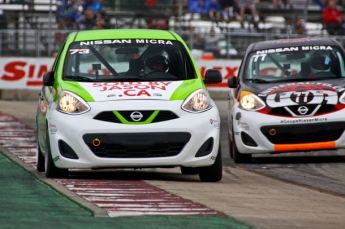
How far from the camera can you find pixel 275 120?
519 inches

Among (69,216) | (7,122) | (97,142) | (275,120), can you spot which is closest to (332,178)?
(275,120)

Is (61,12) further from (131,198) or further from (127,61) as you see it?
(131,198)

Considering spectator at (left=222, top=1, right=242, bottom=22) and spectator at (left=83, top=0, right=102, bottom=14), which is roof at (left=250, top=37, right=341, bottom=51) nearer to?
spectator at (left=83, top=0, right=102, bottom=14)

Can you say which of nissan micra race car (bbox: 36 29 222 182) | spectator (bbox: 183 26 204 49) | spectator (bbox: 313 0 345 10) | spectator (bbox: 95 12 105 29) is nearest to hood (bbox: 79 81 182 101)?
nissan micra race car (bbox: 36 29 222 182)

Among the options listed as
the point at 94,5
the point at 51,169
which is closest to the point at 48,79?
the point at 51,169

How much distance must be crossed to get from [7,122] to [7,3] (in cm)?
857

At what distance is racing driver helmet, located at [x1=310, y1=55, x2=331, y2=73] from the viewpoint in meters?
14.1

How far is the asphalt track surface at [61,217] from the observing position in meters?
6.72

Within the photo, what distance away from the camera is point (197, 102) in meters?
10.2

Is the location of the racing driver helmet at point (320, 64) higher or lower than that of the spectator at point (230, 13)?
higher

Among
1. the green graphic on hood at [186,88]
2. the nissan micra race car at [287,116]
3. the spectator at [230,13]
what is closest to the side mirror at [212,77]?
the green graphic on hood at [186,88]

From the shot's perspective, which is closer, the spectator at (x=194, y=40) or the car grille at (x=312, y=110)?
the car grille at (x=312, y=110)

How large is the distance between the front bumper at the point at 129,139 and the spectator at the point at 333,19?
64.7 ft

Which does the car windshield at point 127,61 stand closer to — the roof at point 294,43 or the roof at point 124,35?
the roof at point 124,35
